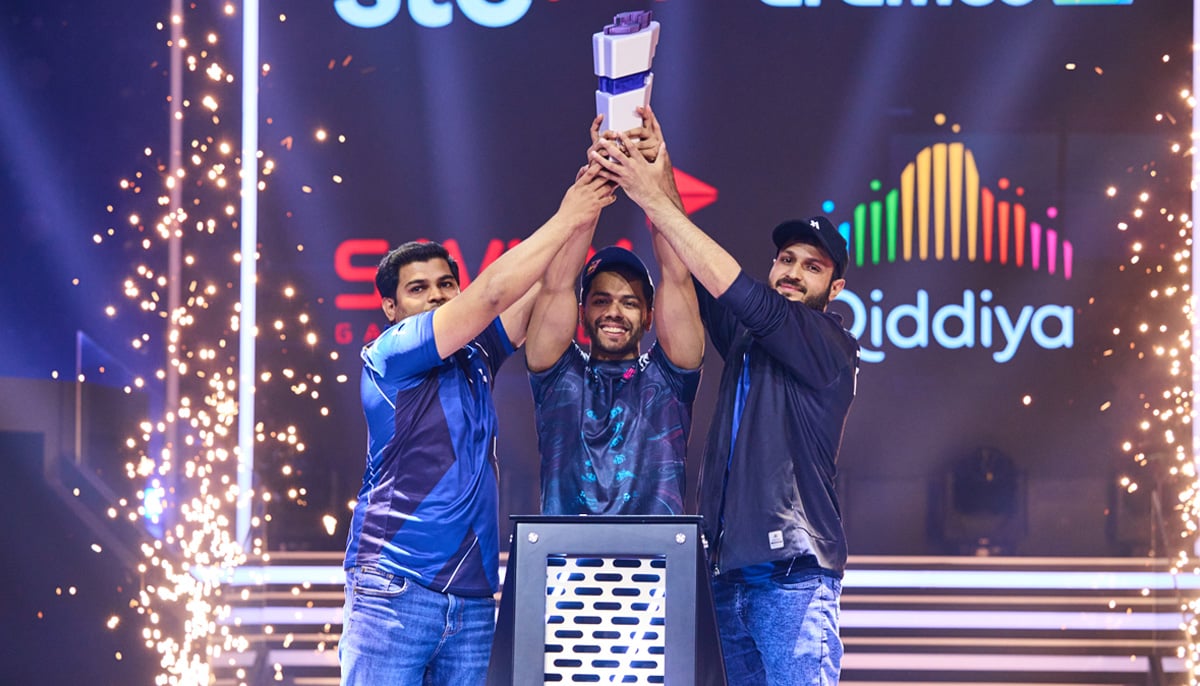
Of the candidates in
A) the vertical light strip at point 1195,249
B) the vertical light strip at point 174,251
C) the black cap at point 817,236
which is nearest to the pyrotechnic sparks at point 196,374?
the vertical light strip at point 174,251

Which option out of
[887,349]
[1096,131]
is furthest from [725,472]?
[1096,131]

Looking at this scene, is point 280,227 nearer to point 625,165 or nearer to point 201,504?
point 201,504

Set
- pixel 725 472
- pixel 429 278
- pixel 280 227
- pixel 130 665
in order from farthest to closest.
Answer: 1. pixel 280 227
2. pixel 130 665
3. pixel 429 278
4. pixel 725 472

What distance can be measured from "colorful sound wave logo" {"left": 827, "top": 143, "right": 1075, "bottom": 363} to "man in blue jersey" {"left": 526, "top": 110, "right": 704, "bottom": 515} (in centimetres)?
191

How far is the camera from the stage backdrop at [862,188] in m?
4.59

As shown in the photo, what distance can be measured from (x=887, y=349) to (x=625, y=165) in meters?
2.11

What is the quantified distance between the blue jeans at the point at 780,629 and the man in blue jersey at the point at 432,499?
53 cm

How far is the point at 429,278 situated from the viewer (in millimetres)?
2893

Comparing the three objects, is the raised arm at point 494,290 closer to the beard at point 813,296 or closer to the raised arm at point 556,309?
the raised arm at point 556,309

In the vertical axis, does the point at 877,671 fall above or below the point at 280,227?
below

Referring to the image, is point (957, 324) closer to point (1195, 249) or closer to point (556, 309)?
point (1195, 249)

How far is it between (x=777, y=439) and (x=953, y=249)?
2.25 metres

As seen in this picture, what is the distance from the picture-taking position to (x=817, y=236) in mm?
2852

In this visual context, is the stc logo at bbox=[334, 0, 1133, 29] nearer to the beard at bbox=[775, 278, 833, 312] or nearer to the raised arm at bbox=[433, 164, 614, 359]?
the beard at bbox=[775, 278, 833, 312]
